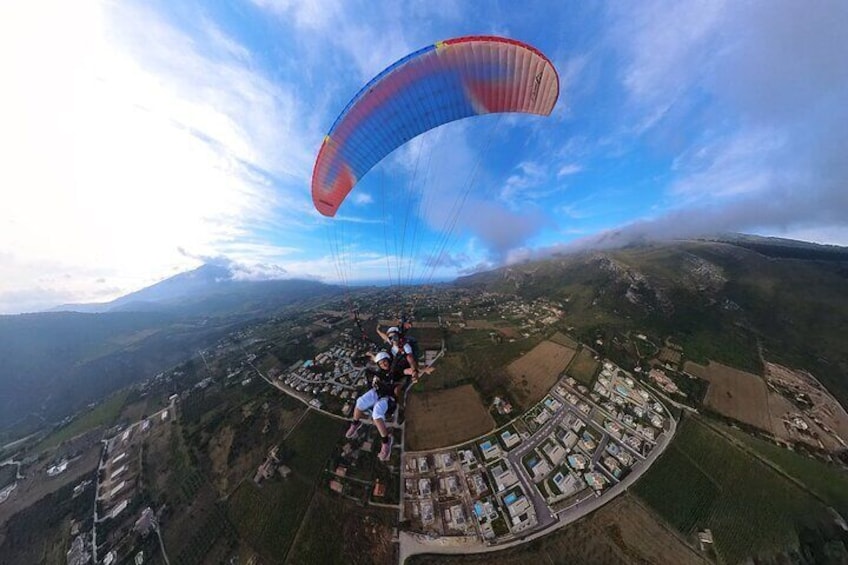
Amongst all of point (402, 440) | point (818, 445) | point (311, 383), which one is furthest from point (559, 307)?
point (311, 383)

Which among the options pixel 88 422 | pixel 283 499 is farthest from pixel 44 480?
pixel 283 499

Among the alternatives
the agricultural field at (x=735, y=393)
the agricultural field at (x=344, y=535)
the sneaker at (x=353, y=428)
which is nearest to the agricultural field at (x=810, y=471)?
the agricultural field at (x=735, y=393)

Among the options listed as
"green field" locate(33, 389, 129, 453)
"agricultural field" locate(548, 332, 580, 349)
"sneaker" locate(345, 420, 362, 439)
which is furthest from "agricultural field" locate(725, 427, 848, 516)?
"green field" locate(33, 389, 129, 453)

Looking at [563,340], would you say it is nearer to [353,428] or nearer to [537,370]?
[537,370]

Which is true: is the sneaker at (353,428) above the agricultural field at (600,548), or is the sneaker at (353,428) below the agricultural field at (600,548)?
above

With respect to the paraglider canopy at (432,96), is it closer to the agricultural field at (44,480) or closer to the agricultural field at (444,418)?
the agricultural field at (444,418)

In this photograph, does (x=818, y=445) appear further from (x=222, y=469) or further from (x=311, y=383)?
(x=222, y=469)
